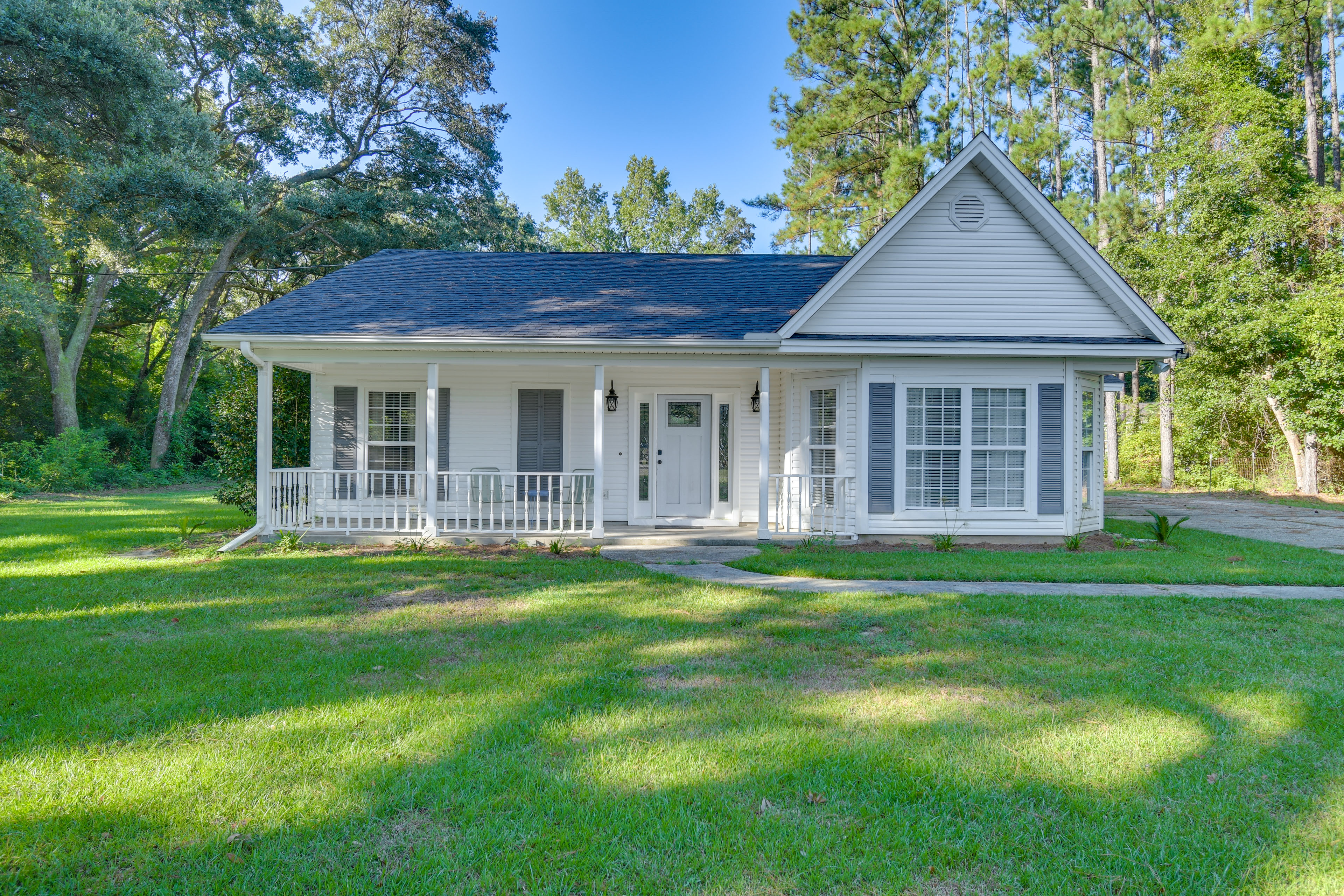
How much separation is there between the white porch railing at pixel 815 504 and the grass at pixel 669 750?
4101mm

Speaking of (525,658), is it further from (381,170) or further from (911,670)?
(381,170)

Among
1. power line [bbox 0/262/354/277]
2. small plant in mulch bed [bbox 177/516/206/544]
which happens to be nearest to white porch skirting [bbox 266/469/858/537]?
small plant in mulch bed [bbox 177/516/206/544]

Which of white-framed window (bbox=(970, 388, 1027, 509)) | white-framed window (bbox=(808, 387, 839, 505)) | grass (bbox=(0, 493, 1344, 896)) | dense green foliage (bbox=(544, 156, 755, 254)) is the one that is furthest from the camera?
dense green foliage (bbox=(544, 156, 755, 254))

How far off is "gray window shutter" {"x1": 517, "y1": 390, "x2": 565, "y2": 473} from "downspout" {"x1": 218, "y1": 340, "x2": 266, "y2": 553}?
3766 mm

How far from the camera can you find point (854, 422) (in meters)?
10.4

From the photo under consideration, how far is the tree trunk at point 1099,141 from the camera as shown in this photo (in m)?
23.0

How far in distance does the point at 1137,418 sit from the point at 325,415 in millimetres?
24910

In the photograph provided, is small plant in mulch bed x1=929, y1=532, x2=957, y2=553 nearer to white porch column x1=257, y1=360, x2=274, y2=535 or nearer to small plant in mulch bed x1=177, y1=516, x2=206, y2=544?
white porch column x1=257, y1=360, x2=274, y2=535

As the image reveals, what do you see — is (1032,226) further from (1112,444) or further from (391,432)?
(1112,444)

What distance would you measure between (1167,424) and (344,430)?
2130 cm

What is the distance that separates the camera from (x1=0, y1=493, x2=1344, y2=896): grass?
2580 millimetres

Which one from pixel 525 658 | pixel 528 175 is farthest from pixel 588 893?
pixel 528 175

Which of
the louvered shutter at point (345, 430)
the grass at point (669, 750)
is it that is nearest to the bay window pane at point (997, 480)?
the grass at point (669, 750)

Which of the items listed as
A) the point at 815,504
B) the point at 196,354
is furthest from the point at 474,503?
the point at 196,354
